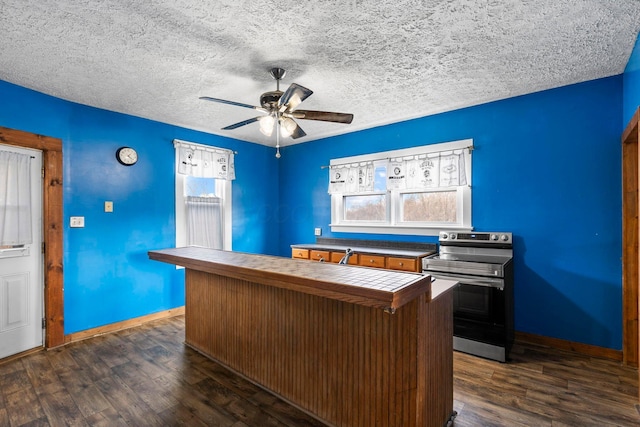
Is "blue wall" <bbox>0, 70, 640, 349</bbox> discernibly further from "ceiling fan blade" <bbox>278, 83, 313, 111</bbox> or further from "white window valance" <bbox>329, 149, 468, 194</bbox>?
"ceiling fan blade" <bbox>278, 83, 313, 111</bbox>

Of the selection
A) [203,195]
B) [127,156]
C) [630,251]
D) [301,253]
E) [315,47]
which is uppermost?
[315,47]

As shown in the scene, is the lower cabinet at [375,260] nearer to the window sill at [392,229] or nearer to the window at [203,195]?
the window sill at [392,229]

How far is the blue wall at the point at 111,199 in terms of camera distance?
10.2 ft

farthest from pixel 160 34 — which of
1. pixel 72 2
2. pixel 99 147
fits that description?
pixel 99 147

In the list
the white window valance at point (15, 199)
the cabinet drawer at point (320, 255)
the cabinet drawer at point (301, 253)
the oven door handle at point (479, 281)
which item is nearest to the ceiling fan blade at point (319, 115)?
the oven door handle at point (479, 281)

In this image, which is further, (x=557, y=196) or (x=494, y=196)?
(x=494, y=196)

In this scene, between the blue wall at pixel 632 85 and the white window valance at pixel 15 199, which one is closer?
the blue wall at pixel 632 85

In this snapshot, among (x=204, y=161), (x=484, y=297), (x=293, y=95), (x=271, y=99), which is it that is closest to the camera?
(x=293, y=95)

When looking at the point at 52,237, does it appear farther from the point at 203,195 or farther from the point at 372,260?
the point at 372,260

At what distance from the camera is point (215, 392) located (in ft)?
7.34

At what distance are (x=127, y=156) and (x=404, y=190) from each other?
330 cm

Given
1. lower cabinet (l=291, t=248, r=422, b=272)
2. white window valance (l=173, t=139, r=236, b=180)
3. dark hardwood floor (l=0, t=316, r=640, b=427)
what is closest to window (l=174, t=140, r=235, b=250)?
white window valance (l=173, t=139, r=236, b=180)

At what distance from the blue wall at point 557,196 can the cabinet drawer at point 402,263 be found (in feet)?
2.74

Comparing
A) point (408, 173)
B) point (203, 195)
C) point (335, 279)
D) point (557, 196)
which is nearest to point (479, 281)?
point (557, 196)
